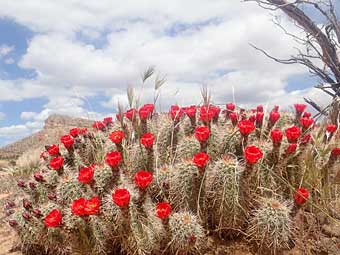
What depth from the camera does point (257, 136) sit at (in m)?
4.76

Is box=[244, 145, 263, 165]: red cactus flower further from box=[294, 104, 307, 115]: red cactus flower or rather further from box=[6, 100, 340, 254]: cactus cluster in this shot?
box=[294, 104, 307, 115]: red cactus flower

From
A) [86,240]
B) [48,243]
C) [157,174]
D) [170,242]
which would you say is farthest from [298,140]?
[48,243]

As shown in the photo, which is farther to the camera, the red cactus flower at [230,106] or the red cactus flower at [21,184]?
the red cactus flower at [230,106]

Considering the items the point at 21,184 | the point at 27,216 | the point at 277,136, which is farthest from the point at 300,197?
the point at 21,184

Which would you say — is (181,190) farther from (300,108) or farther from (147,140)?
(300,108)

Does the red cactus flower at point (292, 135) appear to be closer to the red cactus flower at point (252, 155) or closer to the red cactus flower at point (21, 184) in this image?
the red cactus flower at point (252, 155)

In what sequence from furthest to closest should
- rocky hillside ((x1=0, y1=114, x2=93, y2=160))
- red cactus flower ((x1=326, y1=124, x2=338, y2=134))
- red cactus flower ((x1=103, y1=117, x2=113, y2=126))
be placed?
rocky hillside ((x1=0, y1=114, x2=93, y2=160)), red cactus flower ((x1=103, y1=117, x2=113, y2=126)), red cactus flower ((x1=326, y1=124, x2=338, y2=134))

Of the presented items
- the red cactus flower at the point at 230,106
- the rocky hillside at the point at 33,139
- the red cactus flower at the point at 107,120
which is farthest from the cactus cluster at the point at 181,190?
the rocky hillside at the point at 33,139

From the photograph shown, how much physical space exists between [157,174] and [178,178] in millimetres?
360

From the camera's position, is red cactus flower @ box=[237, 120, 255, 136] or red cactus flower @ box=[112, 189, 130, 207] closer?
red cactus flower @ box=[112, 189, 130, 207]

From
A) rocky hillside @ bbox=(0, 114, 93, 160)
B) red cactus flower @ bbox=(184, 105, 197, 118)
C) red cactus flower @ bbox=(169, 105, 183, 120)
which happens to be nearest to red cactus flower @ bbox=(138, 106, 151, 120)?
red cactus flower @ bbox=(169, 105, 183, 120)

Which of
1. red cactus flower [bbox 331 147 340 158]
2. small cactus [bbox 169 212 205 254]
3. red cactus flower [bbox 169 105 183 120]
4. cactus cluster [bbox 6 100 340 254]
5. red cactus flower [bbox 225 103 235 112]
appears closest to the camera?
small cactus [bbox 169 212 205 254]

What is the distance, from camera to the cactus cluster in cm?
372

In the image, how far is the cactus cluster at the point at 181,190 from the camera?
3.72 metres
